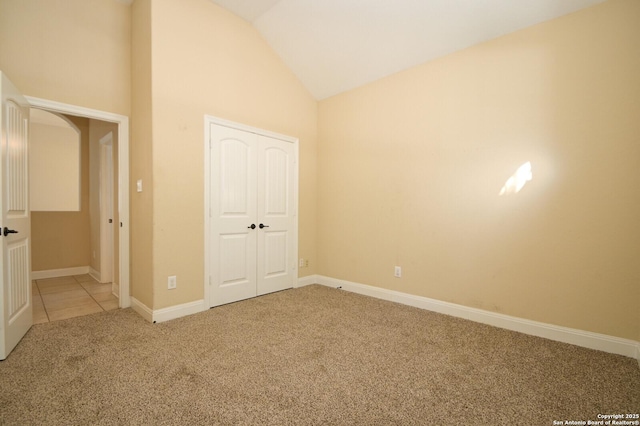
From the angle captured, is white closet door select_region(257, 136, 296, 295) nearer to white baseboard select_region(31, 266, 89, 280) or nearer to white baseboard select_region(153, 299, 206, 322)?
white baseboard select_region(153, 299, 206, 322)

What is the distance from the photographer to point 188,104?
3.07 metres

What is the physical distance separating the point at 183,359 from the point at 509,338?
271 centimetres

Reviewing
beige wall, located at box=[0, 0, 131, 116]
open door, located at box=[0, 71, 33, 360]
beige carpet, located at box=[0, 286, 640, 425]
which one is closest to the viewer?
beige carpet, located at box=[0, 286, 640, 425]

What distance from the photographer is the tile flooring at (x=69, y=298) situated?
10.2ft

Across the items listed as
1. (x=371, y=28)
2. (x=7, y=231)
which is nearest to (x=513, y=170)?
(x=371, y=28)

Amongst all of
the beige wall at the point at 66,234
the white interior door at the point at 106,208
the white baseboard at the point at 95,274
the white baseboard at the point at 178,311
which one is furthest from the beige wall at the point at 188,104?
the beige wall at the point at 66,234

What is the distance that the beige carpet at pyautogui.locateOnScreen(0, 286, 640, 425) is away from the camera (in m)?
1.58

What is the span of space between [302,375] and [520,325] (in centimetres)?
211

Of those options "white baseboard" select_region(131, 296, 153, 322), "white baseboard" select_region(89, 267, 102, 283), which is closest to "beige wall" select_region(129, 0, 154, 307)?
"white baseboard" select_region(131, 296, 153, 322)

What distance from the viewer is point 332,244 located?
14.0 feet

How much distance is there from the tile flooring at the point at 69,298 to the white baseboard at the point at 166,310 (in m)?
0.45

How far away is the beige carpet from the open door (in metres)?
0.22

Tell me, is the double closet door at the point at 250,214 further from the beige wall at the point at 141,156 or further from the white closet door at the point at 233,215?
the beige wall at the point at 141,156

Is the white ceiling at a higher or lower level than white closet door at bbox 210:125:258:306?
higher
